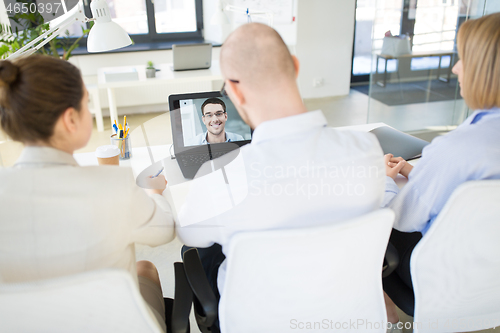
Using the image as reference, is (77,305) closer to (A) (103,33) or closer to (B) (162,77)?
(A) (103,33)

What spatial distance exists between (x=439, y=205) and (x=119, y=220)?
0.87m

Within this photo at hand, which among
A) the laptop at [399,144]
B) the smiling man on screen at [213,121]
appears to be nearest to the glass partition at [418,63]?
the laptop at [399,144]

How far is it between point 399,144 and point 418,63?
7.33 ft

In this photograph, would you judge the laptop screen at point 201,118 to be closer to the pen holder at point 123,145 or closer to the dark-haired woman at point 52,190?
the pen holder at point 123,145

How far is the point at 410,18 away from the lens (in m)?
3.51

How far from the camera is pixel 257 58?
1.00 meters

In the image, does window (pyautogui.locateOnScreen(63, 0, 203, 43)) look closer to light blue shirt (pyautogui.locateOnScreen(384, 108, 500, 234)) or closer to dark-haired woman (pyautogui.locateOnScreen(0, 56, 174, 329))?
dark-haired woman (pyautogui.locateOnScreen(0, 56, 174, 329))

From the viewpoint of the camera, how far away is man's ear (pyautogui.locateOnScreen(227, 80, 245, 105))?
103 centimetres

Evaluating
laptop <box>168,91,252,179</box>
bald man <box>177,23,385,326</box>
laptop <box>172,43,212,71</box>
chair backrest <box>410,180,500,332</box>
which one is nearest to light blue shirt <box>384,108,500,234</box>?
chair backrest <box>410,180,500,332</box>

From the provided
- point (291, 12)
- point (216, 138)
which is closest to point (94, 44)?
point (216, 138)

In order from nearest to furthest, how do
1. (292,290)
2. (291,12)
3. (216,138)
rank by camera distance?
(292,290), (216,138), (291,12)

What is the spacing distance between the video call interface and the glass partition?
96.4 inches

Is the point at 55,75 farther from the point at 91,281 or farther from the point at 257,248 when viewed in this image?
the point at 257,248

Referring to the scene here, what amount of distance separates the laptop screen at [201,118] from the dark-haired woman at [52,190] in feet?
2.36
